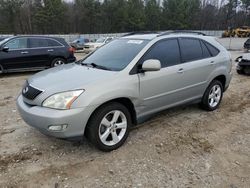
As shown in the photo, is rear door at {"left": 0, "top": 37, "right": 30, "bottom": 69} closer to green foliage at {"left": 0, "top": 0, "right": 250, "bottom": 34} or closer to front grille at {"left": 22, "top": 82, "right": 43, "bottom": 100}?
front grille at {"left": 22, "top": 82, "right": 43, "bottom": 100}

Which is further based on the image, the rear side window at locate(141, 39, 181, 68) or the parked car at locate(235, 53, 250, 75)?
the parked car at locate(235, 53, 250, 75)

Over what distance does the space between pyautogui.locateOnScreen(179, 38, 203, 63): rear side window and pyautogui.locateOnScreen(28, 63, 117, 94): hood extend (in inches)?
62.7

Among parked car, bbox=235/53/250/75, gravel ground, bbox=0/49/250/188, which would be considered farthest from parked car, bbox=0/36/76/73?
parked car, bbox=235/53/250/75

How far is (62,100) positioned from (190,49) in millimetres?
2663

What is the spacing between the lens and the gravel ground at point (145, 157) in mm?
3014

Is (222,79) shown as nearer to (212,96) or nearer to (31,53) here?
(212,96)

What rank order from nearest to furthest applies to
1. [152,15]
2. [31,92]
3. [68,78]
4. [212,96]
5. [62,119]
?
1. [62,119]
2. [31,92]
3. [68,78]
4. [212,96]
5. [152,15]

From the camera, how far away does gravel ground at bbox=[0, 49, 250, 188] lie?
119 inches

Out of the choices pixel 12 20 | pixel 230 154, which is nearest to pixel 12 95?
pixel 230 154

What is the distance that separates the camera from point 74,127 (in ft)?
10.5

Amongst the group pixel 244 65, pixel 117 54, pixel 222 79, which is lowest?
pixel 244 65

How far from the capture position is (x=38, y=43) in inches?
391

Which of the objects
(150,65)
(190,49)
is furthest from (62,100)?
(190,49)

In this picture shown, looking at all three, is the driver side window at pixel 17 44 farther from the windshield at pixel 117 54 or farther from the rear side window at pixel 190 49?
the rear side window at pixel 190 49
